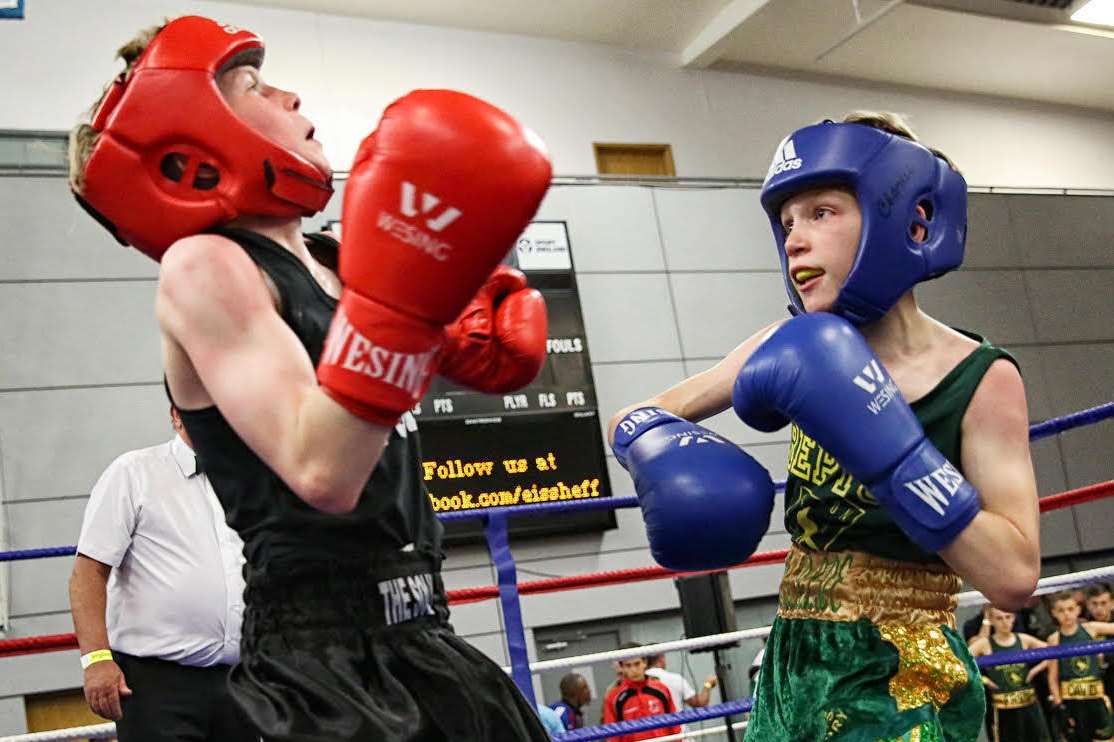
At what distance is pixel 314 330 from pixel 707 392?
2.45ft

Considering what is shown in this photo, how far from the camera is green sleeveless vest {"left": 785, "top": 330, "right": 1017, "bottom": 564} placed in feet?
4.85

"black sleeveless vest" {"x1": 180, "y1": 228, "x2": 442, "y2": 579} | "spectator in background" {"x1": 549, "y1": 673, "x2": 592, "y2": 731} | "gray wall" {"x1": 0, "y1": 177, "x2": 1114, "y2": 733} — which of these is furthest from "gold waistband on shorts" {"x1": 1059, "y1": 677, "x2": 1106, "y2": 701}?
"black sleeveless vest" {"x1": 180, "y1": 228, "x2": 442, "y2": 579}

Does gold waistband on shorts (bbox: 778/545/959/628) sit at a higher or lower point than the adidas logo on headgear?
lower

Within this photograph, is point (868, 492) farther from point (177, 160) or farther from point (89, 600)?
point (89, 600)

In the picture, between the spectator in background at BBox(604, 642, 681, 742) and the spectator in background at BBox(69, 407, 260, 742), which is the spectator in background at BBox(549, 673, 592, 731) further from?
the spectator in background at BBox(69, 407, 260, 742)

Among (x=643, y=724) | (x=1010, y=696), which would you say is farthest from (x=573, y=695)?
(x=643, y=724)

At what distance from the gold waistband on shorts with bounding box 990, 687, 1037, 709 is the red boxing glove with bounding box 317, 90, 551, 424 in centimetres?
483

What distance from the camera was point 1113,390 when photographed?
Result: 8.34 m

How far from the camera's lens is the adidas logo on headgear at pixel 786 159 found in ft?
5.13

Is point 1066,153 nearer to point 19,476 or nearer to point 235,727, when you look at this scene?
point 19,476

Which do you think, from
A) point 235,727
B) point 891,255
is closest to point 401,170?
point 891,255

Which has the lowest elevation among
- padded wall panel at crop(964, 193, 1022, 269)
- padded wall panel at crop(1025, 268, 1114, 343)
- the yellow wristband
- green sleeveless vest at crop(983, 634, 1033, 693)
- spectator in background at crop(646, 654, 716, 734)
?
green sleeveless vest at crop(983, 634, 1033, 693)

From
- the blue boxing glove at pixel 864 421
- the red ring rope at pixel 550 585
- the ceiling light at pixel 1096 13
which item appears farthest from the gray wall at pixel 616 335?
the blue boxing glove at pixel 864 421

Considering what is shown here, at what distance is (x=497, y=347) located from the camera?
139 centimetres
